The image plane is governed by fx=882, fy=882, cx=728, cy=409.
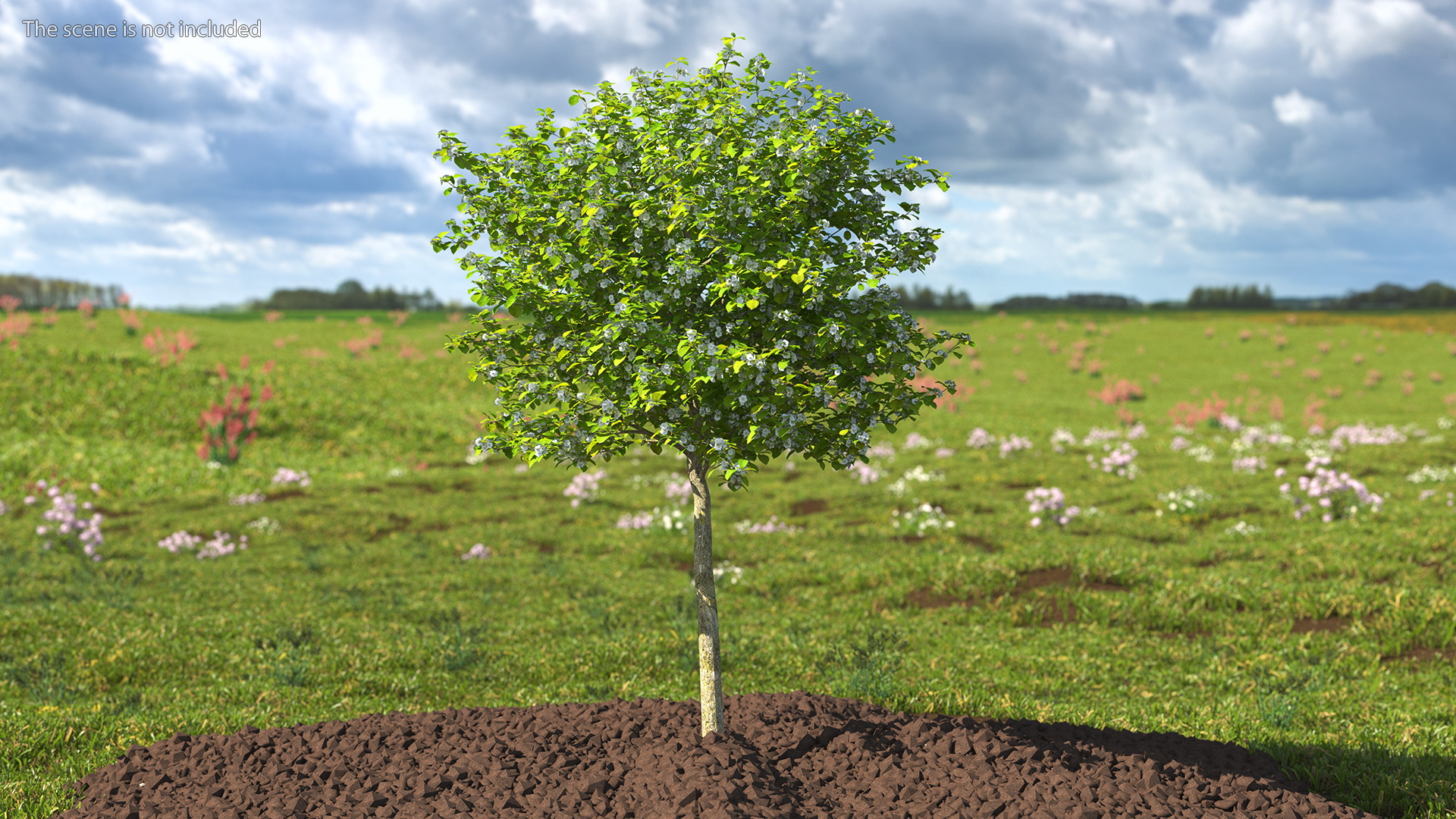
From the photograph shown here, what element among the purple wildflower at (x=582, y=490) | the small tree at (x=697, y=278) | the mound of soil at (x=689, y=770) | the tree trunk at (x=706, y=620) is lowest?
the purple wildflower at (x=582, y=490)

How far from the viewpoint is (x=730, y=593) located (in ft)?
47.6

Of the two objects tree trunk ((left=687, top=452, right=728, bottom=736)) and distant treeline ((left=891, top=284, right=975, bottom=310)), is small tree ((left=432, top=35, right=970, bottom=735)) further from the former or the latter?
distant treeline ((left=891, top=284, right=975, bottom=310))

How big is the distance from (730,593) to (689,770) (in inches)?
333

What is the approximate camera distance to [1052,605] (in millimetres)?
13094

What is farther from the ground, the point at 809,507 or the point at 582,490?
the point at 582,490

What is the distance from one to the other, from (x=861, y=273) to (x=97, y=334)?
52687 millimetres

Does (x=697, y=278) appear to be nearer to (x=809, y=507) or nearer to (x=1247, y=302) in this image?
(x=809, y=507)

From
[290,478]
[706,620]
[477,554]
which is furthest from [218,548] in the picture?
[706,620]

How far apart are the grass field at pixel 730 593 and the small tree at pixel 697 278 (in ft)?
13.2

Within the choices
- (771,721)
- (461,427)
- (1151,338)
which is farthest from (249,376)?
(1151,338)

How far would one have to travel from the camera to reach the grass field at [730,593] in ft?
29.0

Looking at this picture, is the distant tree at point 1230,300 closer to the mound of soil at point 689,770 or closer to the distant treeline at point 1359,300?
the distant treeline at point 1359,300

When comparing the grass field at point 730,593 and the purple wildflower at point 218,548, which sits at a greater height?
the grass field at point 730,593

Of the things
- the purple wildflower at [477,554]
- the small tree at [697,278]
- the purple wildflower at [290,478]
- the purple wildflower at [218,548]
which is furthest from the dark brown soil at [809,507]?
the small tree at [697,278]
